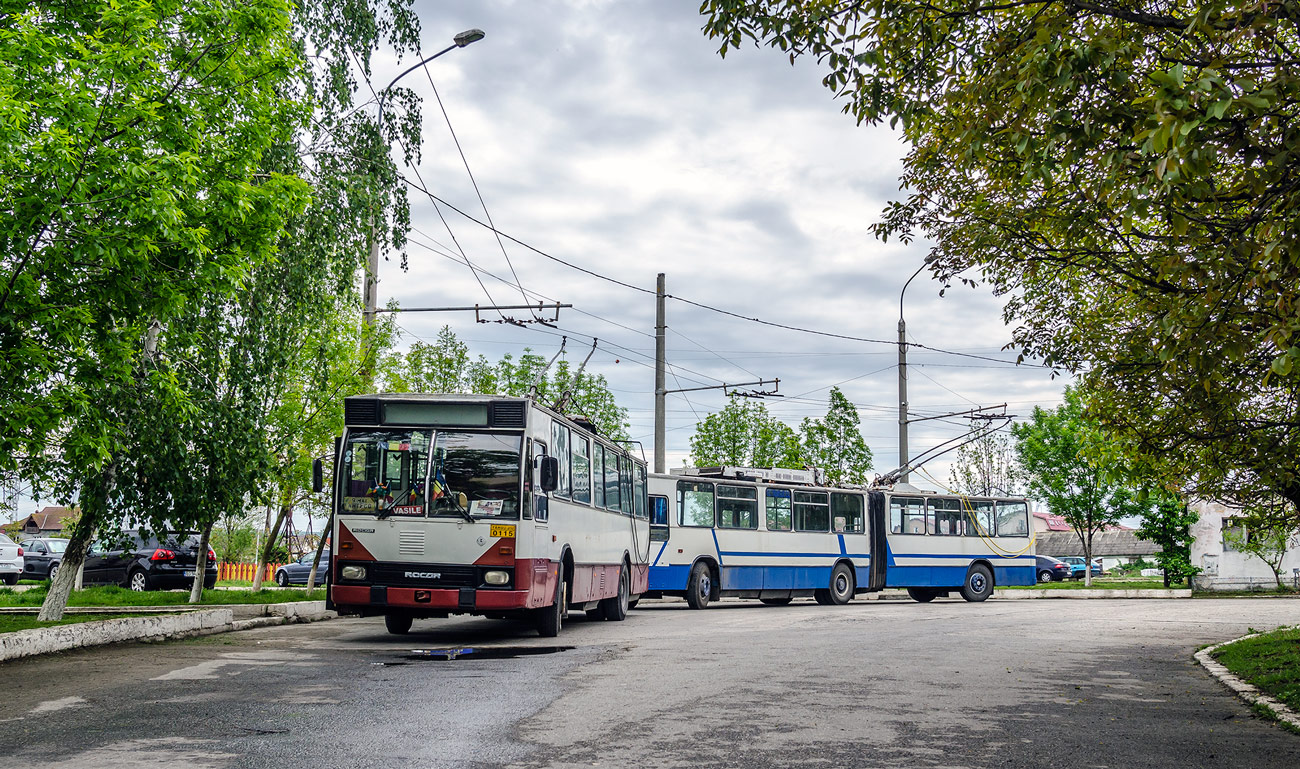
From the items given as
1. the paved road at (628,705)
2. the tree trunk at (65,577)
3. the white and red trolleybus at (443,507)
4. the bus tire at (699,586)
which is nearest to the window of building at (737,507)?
the bus tire at (699,586)

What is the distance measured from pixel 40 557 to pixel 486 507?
1102 inches

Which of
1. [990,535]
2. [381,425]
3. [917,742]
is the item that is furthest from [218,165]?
[990,535]

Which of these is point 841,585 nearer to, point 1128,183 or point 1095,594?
point 1095,594

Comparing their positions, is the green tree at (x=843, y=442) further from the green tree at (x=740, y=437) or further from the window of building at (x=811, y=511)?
the window of building at (x=811, y=511)

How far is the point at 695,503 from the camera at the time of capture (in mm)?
25734

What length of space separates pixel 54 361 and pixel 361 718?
19.0ft

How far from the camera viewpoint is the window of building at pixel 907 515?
3073 cm

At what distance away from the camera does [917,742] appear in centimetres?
746

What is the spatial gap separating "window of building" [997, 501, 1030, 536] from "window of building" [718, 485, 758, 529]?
944 cm

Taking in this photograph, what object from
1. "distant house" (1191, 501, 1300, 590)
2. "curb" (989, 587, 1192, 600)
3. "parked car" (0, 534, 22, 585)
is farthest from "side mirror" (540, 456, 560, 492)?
"distant house" (1191, 501, 1300, 590)

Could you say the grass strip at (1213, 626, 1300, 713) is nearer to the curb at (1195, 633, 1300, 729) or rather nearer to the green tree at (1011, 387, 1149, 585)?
the curb at (1195, 633, 1300, 729)

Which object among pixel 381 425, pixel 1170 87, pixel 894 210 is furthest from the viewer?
pixel 381 425

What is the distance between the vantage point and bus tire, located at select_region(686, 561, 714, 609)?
84.0ft

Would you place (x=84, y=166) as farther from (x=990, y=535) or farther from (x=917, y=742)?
(x=990, y=535)
